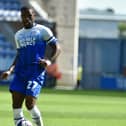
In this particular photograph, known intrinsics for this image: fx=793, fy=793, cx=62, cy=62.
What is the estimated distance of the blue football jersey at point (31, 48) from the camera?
1239 centimetres

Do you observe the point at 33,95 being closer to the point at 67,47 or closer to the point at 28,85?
the point at 28,85

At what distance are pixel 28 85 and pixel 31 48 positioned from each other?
60 cm

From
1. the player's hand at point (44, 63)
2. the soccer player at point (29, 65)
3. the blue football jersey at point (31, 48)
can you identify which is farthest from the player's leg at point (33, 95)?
the player's hand at point (44, 63)

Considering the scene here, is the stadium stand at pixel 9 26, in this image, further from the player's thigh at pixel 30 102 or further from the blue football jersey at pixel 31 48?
the player's thigh at pixel 30 102

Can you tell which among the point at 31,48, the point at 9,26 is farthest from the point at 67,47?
the point at 31,48

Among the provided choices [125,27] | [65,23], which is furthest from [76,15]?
[125,27]

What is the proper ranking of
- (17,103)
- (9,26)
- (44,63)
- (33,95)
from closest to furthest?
(44,63)
(33,95)
(17,103)
(9,26)

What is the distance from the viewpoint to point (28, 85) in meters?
12.3

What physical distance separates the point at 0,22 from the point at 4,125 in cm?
3629

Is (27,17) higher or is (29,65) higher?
(27,17)

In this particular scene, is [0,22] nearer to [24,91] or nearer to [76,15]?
[76,15]

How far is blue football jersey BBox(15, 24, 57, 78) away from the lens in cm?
1239

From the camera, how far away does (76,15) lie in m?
52.4

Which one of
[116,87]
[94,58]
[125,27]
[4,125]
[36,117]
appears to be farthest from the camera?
[125,27]
